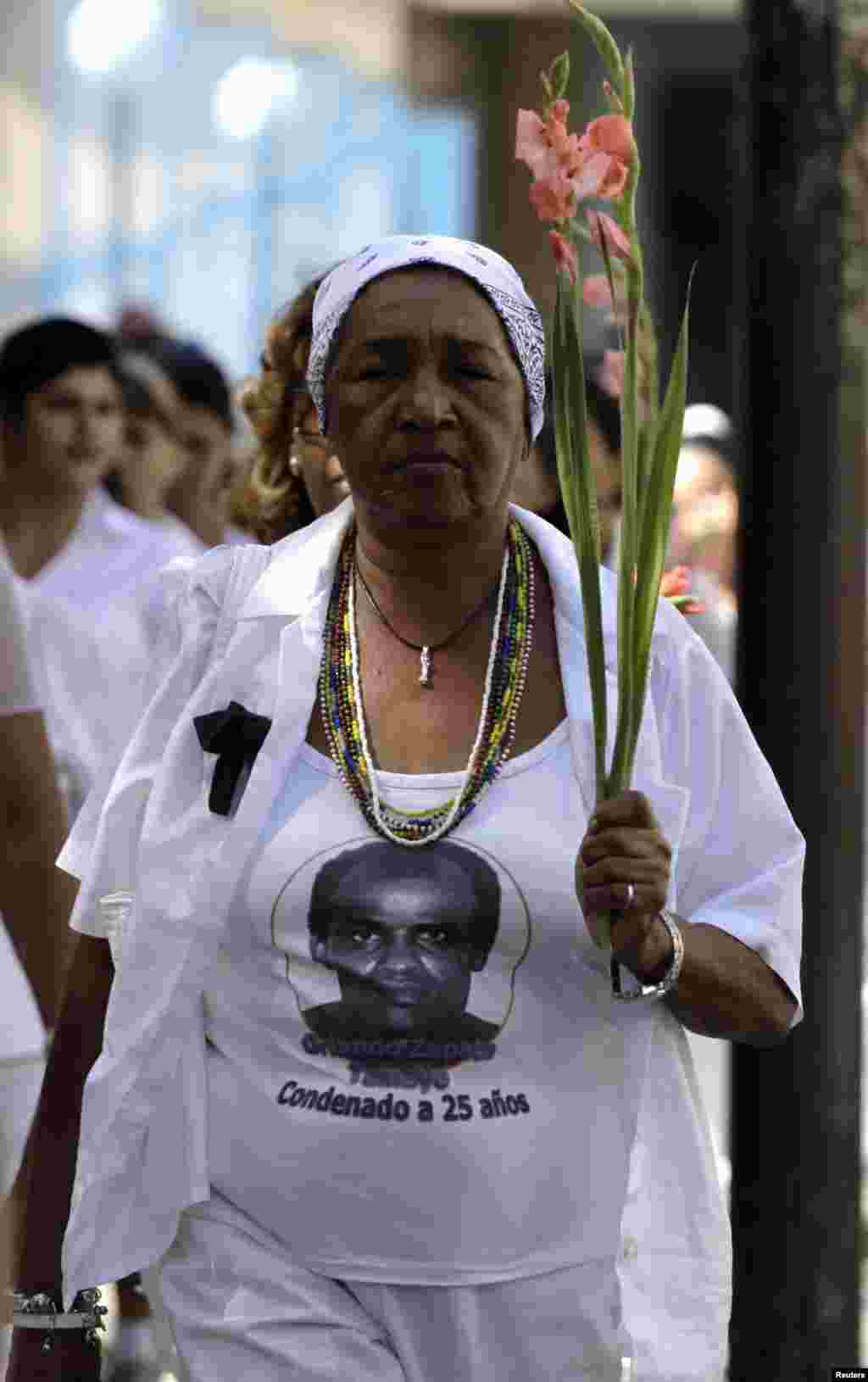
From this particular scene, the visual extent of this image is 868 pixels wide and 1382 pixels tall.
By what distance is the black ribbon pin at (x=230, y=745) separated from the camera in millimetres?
3543

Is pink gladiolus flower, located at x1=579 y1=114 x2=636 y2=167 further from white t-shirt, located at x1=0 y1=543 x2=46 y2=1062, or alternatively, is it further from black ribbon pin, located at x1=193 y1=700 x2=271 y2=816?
white t-shirt, located at x1=0 y1=543 x2=46 y2=1062

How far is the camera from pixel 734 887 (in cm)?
350

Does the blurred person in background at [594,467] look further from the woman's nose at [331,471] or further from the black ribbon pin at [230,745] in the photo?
the black ribbon pin at [230,745]

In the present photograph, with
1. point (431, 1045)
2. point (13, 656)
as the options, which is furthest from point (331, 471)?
point (431, 1045)

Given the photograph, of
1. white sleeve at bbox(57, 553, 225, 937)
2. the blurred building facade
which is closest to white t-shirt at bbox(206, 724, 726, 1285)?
white sleeve at bbox(57, 553, 225, 937)

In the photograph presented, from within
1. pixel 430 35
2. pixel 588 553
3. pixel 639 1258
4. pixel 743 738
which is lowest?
pixel 639 1258

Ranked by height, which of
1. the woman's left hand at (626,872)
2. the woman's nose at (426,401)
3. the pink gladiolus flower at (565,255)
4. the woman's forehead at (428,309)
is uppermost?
the pink gladiolus flower at (565,255)

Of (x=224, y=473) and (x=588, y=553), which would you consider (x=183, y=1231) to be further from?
(x=224, y=473)

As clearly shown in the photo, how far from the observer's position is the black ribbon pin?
354cm

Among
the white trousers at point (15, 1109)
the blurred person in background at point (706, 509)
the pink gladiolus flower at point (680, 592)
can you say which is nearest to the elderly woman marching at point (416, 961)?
the pink gladiolus flower at point (680, 592)

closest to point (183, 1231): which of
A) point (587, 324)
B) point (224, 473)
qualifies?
point (224, 473)

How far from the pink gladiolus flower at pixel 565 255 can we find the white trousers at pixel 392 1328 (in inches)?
45.1

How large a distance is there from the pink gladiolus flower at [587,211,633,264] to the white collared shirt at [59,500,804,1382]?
1.71 feet

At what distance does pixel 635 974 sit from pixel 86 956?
790 millimetres
